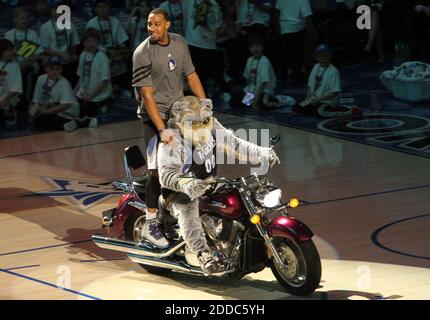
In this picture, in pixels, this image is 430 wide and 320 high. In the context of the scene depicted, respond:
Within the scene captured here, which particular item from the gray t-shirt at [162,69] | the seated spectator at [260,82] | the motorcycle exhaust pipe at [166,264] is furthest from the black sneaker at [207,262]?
the seated spectator at [260,82]

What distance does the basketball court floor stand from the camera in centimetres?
803

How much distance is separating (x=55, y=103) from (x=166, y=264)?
298 inches

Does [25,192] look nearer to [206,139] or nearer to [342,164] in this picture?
[342,164]

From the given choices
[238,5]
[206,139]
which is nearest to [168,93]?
[206,139]

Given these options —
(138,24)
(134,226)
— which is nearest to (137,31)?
(138,24)

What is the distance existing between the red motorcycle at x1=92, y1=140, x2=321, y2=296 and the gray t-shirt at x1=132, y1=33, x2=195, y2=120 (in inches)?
37.7

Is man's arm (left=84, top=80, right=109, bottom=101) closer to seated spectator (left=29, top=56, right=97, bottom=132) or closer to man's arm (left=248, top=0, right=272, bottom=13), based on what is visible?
seated spectator (left=29, top=56, right=97, bottom=132)

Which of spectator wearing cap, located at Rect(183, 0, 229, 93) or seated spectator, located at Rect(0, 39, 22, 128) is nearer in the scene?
seated spectator, located at Rect(0, 39, 22, 128)

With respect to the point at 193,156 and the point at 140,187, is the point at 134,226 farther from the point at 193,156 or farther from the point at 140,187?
the point at 193,156

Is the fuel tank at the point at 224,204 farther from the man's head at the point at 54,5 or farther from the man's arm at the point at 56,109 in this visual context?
the man's head at the point at 54,5

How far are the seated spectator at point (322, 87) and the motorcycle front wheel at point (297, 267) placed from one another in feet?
24.1

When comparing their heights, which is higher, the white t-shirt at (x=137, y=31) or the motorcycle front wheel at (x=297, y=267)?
the white t-shirt at (x=137, y=31)

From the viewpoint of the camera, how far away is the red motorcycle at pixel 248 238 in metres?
7.44

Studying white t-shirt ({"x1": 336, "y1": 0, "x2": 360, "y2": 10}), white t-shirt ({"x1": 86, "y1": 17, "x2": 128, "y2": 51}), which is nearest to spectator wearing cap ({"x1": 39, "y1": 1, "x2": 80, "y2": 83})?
white t-shirt ({"x1": 86, "y1": 17, "x2": 128, "y2": 51})
